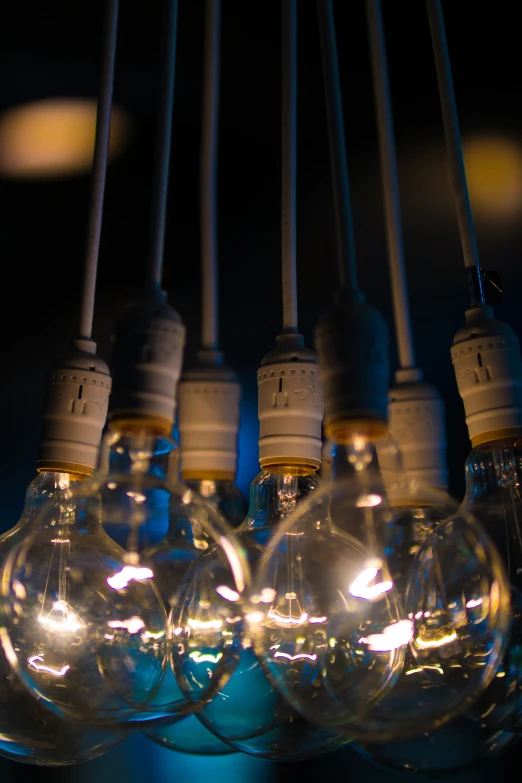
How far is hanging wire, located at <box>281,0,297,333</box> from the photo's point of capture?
407mm

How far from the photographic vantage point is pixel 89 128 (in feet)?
2.17

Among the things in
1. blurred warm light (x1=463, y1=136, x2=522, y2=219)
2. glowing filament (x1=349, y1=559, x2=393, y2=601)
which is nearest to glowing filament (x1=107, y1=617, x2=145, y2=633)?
glowing filament (x1=349, y1=559, x2=393, y2=601)

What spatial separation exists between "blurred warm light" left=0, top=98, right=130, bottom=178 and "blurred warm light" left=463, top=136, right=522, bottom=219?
32 cm

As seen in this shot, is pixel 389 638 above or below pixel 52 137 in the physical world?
below

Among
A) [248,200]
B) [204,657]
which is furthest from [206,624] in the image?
[248,200]

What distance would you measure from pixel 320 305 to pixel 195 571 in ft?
1.18

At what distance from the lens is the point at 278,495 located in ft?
1.34

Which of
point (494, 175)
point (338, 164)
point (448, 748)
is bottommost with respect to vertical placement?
point (448, 748)

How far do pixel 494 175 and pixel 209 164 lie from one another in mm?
266

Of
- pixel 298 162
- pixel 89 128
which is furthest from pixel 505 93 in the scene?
pixel 89 128

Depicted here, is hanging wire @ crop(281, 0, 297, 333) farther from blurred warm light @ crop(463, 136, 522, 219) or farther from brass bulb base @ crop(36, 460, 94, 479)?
blurred warm light @ crop(463, 136, 522, 219)

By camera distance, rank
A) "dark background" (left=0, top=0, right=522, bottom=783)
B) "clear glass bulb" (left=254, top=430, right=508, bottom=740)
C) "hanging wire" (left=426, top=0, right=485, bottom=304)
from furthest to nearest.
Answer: "dark background" (left=0, top=0, right=522, bottom=783)
"hanging wire" (left=426, top=0, right=485, bottom=304)
"clear glass bulb" (left=254, top=430, right=508, bottom=740)

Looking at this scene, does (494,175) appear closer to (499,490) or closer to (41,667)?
(499,490)

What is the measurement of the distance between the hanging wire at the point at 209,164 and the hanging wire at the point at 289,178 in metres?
0.06
